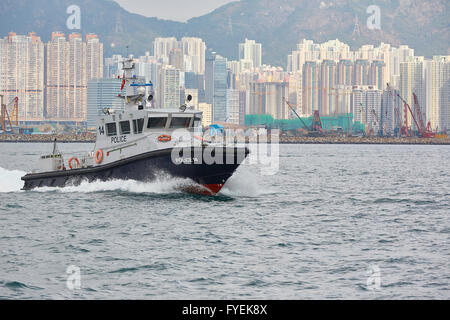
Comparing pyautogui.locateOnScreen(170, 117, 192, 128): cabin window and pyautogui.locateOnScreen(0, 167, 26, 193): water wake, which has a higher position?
pyautogui.locateOnScreen(170, 117, 192, 128): cabin window

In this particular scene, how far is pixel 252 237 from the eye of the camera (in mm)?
20234

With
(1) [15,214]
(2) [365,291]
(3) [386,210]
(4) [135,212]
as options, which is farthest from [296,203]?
(2) [365,291]

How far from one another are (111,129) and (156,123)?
2868mm

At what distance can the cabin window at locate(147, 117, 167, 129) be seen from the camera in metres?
27.5

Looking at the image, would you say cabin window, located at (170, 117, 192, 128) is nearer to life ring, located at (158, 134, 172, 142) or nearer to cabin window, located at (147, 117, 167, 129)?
cabin window, located at (147, 117, 167, 129)

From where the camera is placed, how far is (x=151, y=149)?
2730 centimetres

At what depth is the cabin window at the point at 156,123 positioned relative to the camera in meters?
27.5

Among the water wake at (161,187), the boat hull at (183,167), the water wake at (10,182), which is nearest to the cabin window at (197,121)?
the boat hull at (183,167)

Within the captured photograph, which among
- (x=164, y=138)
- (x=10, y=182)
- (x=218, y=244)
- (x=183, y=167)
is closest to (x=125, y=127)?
(x=164, y=138)

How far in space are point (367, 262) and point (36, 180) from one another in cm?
2106

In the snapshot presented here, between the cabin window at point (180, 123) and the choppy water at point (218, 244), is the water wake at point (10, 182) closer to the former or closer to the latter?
the choppy water at point (218, 244)

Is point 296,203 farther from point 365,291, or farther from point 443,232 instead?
Result: point 365,291

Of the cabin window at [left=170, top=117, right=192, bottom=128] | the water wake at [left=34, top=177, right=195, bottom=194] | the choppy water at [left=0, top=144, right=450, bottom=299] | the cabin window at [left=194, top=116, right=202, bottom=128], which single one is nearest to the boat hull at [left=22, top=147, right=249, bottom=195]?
the water wake at [left=34, top=177, right=195, bottom=194]

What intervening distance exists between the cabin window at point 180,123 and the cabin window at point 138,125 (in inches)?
51.3
